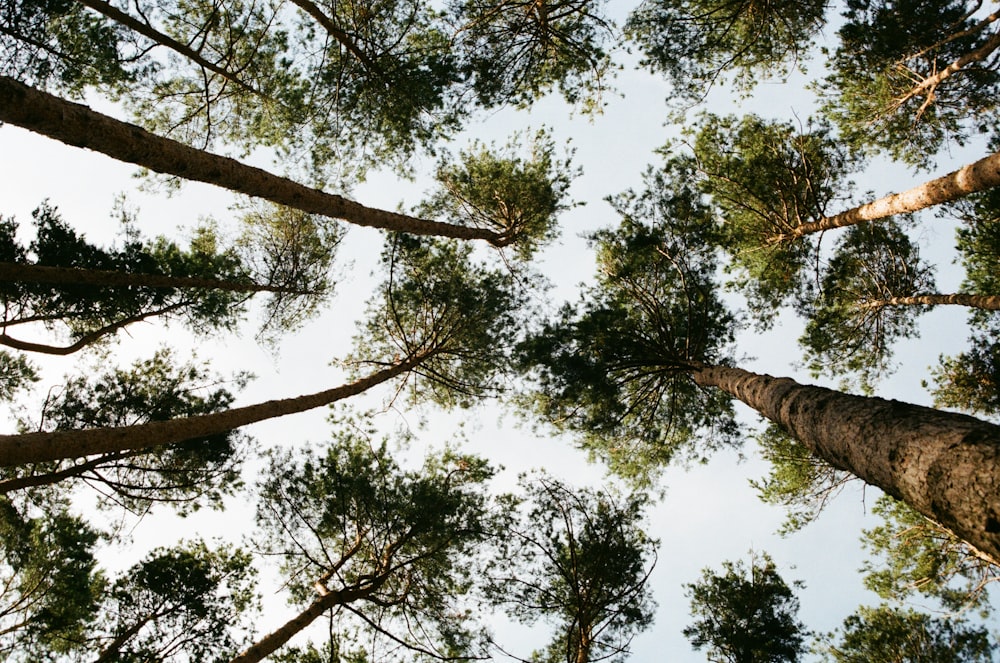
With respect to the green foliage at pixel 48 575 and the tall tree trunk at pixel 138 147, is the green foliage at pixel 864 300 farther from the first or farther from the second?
the green foliage at pixel 48 575

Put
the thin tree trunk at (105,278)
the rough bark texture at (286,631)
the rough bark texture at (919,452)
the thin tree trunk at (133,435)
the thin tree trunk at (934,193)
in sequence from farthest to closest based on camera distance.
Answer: the thin tree trunk at (105,278), the rough bark texture at (286,631), the thin tree trunk at (934,193), the thin tree trunk at (133,435), the rough bark texture at (919,452)

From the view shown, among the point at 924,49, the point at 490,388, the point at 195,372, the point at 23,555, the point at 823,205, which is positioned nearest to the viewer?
the point at 23,555

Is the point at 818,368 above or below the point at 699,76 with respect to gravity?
below

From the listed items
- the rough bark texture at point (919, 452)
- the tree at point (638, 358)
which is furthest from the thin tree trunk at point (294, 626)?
the rough bark texture at point (919, 452)

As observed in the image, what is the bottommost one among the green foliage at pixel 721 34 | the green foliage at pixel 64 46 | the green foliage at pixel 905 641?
the green foliage at pixel 905 641

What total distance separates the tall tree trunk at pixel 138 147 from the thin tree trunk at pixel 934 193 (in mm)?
7690

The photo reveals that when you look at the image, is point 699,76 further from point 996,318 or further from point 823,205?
point 996,318

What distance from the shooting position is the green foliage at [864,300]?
10469 mm

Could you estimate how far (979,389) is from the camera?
9453mm

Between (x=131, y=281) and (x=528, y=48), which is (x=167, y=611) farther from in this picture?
(x=528, y=48)

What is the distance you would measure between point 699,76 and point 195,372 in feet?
34.4

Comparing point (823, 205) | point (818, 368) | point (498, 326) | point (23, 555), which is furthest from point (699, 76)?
point (23, 555)

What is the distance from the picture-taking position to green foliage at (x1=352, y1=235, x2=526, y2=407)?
1002 centimetres

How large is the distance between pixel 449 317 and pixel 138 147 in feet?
21.1
